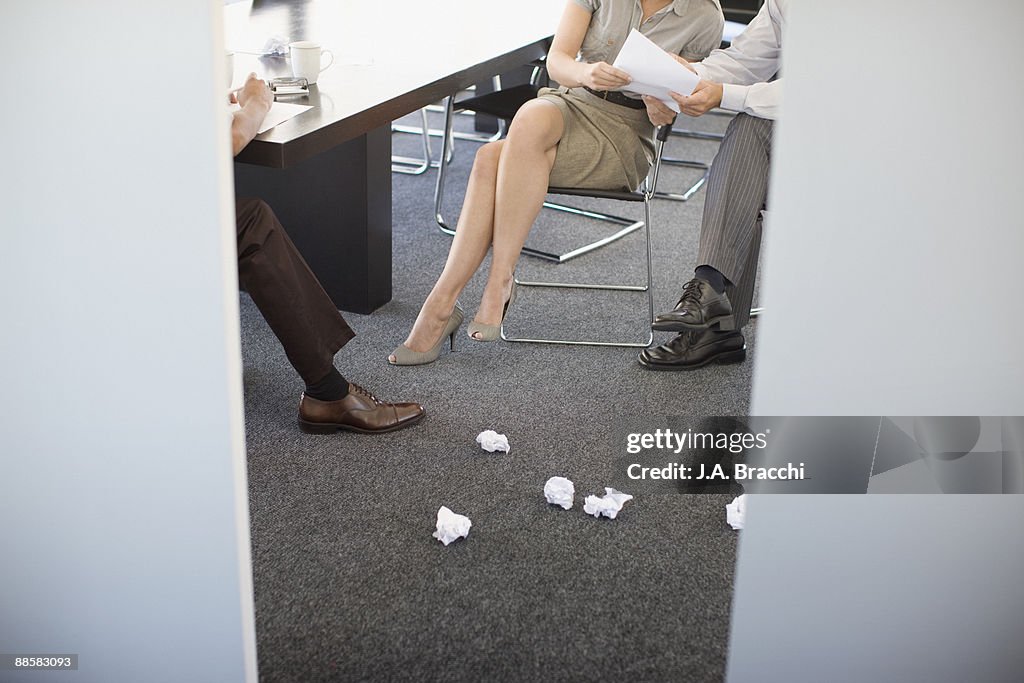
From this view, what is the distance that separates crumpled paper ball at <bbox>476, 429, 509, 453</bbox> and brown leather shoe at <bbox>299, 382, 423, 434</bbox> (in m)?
0.21

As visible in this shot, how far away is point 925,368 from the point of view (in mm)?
1391

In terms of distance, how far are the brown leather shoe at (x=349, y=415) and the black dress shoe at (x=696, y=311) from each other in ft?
2.46

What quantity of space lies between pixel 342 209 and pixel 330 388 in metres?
0.78

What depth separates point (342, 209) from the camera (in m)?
3.08

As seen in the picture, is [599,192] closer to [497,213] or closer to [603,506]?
[497,213]

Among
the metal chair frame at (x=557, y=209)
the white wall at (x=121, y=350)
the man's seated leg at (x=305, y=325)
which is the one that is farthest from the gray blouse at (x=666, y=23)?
the white wall at (x=121, y=350)

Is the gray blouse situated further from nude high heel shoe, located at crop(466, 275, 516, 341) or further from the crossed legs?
nude high heel shoe, located at crop(466, 275, 516, 341)

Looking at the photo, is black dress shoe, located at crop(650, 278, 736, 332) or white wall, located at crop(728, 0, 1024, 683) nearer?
white wall, located at crop(728, 0, 1024, 683)

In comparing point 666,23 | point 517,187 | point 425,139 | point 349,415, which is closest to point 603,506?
point 349,415

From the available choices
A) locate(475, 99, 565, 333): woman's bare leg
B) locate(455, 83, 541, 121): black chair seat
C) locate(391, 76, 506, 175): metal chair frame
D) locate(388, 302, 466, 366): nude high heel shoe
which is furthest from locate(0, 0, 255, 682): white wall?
locate(391, 76, 506, 175): metal chair frame

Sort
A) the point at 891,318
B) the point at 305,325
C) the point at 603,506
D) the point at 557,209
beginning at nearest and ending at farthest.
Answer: the point at 891,318, the point at 603,506, the point at 305,325, the point at 557,209

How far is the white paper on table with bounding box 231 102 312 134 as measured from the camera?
2.35 m

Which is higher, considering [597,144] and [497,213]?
[597,144]

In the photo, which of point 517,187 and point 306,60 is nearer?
point 306,60
